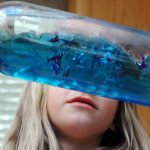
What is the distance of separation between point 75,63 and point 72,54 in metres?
0.01

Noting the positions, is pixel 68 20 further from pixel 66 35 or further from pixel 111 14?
pixel 111 14

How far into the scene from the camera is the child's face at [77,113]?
0.68 meters

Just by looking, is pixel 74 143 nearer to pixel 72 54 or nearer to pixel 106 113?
pixel 106 113

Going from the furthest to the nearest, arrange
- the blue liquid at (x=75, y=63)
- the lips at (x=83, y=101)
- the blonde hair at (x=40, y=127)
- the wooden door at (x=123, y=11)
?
the wooden door at (x=123, y=11)
the blonde hair at (x=40, y=127)
the lips at (x=83, y=101)
the blue liquid at (x=75, y=63)

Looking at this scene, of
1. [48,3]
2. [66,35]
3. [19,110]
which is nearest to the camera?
[66,35]

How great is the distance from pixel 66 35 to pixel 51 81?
50mm

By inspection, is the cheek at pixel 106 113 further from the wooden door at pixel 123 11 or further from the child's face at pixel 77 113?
the wooden door at pixel 123 11

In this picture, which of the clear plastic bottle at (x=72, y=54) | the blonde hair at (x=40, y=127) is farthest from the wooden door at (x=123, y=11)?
the clear plastic bottle at (x=72, y=54)

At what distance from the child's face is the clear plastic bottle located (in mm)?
275

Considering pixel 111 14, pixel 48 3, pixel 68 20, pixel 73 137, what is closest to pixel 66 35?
pixel 68 20

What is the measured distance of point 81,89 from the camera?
398 millimetres

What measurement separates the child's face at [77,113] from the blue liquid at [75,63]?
0.28m

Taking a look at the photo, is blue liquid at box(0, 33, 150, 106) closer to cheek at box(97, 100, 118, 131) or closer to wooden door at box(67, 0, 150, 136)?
cheek at box(97, 100, 118, 131)

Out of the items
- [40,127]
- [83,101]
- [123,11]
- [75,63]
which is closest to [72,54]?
[75,63]
